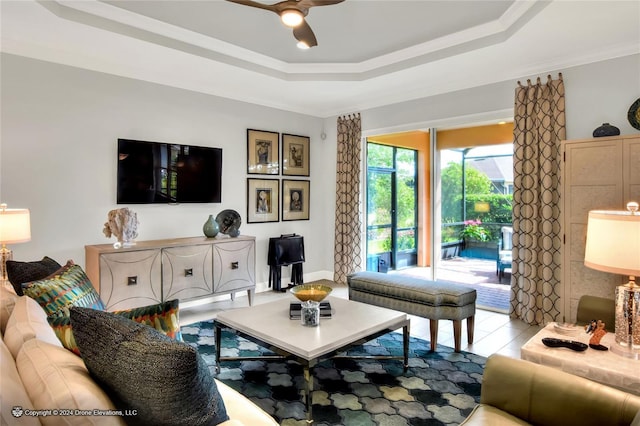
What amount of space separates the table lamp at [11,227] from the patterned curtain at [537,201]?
447cm

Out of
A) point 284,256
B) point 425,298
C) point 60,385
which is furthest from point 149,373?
point 284,256

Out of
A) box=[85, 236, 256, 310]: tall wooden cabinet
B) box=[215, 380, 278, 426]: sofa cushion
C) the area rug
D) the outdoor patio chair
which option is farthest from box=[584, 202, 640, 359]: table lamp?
box=[85, 236, 256, 310]: tall wooden cabinet

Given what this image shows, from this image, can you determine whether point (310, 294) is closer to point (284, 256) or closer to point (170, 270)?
point (170, 270)

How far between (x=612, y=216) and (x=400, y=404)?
157 cm

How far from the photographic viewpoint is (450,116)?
181 inches

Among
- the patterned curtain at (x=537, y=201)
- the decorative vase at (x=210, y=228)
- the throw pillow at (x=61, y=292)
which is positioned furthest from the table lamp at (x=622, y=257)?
the decorative vase at (x=210, y=228)

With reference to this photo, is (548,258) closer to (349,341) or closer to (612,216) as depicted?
(612,216)

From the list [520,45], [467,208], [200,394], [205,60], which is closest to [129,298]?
[205,60]

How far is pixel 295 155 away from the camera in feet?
18.5

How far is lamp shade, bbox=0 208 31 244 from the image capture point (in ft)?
8.76

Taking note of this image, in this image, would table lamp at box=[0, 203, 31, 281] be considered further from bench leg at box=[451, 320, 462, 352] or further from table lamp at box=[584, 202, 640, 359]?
table lamp at box=[584, 202, 640, 359]

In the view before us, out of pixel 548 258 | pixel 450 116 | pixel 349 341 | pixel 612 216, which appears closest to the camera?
pixel 612 216

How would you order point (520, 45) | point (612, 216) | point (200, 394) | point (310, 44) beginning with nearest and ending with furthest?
point (200, 394) → point (612, 216) → point (310, 44) → point (520, 45)

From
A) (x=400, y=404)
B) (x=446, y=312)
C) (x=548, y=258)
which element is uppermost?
(x=548, y=258)
